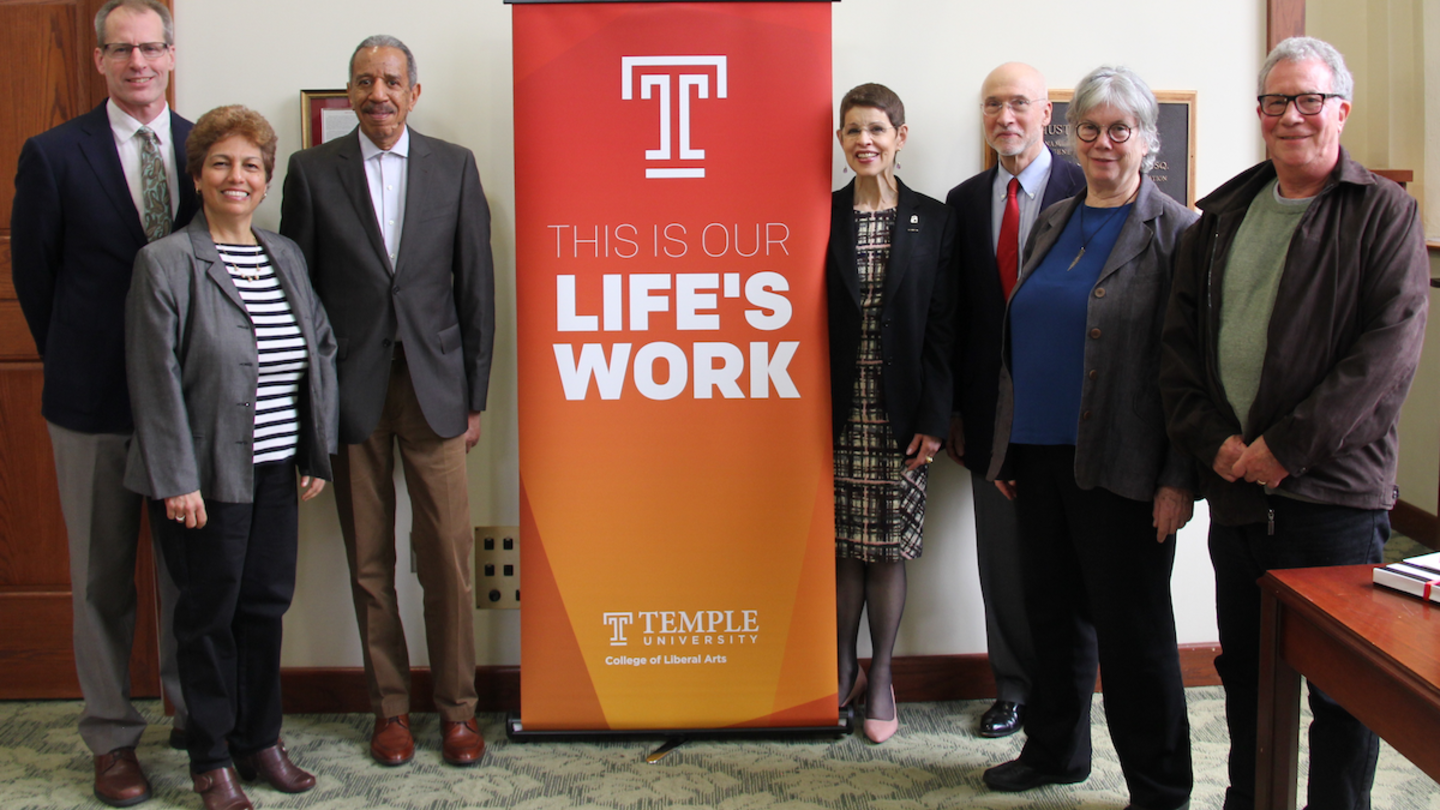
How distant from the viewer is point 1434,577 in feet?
4.66

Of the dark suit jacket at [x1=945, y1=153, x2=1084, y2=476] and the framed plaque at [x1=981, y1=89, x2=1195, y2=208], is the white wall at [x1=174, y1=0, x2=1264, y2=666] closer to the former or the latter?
the framed plaque at [x1=981, y1=89, x2=1195, y2=208]

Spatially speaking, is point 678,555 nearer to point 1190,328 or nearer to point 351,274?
point 351,274

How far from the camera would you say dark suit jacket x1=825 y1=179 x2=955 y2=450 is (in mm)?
2482

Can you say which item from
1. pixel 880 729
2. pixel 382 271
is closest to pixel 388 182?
pixel 382 271

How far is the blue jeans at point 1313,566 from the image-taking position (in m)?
1.71

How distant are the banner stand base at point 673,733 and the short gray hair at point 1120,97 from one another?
5.32 ft

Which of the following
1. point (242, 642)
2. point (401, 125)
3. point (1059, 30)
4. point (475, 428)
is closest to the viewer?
point (242, 642)

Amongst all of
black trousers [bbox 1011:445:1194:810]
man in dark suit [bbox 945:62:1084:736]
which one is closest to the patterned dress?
man in dark suit [bbox 945:62:1084:736]

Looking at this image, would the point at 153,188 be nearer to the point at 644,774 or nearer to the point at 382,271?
the point at 382,271

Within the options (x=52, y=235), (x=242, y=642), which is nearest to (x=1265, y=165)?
(x=242, y=642)

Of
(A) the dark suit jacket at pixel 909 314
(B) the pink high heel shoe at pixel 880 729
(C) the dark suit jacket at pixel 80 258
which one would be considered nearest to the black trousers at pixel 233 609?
(C) the dark suit jacket at pixel 80 258

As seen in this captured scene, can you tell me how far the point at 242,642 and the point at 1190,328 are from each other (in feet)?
7.06

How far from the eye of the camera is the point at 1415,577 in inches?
56.6

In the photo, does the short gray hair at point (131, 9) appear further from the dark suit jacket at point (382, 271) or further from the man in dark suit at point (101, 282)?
the dark suit jacket at point (382, 271)
